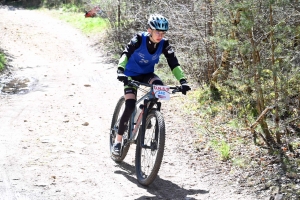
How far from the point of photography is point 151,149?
582 cm

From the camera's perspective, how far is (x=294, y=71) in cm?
568

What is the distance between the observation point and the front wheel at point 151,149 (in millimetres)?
5574

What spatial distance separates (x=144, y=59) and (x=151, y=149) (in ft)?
4.14

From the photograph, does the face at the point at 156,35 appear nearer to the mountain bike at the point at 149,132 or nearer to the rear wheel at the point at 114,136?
the mountain bike at the point at 149,132

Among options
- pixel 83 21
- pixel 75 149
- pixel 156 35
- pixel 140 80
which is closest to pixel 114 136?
pixel 75 149

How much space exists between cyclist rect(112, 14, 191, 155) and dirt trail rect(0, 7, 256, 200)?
1012 mm

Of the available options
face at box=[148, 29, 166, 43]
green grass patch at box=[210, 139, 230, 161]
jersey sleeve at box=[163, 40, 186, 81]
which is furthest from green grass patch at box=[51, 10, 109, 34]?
face at box=[148, 29, 166, 43]

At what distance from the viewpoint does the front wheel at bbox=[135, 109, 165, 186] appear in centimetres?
557

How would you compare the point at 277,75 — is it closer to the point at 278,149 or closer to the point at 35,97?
the point at 278,149

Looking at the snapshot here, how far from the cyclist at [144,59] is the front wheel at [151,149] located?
1.67ft

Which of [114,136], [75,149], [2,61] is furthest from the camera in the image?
[2,61]

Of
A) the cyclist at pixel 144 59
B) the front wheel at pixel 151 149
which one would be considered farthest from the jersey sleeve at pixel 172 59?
the front wheel at pixel 151 149

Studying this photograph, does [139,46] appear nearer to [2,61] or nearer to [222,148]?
[222,148]

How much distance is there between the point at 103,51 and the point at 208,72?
8.20 m
